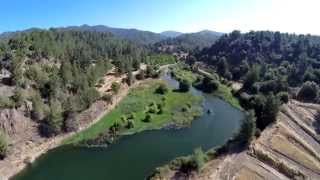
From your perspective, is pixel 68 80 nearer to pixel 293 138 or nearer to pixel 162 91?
pixel 162 91

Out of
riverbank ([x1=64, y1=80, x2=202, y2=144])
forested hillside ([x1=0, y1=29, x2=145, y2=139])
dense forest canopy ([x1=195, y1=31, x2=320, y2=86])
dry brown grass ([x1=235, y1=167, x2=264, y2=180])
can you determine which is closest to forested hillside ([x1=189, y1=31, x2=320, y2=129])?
dense forest canopy ([x1=195, y1=31, x2=320, y2=86])


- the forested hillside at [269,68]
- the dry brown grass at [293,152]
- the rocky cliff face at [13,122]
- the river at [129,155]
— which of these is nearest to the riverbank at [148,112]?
the river at [129,155]

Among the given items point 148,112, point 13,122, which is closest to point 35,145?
point 13,122

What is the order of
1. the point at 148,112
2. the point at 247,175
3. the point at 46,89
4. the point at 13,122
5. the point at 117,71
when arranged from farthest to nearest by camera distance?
the point at 117,71 → the point at 148,112 → the point at 46,89 → the point at 13,122 → the point at 247,175

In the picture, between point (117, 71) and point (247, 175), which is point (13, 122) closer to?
point (247, 175)

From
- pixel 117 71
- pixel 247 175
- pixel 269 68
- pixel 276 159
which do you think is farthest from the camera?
pixel 269 68

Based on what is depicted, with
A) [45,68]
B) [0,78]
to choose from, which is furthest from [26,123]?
[45,68]

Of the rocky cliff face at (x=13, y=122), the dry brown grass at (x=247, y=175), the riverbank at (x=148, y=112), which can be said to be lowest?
the dry brown grass at (x=247, y=175)

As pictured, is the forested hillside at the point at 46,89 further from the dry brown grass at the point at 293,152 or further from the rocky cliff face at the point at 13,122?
the dry brown grass at the point at 293,152
